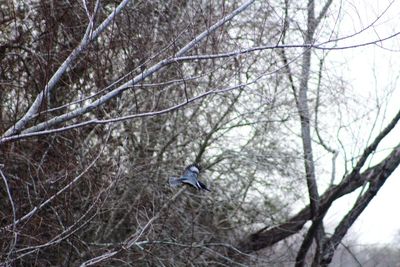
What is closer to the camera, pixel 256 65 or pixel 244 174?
pixel 256 65

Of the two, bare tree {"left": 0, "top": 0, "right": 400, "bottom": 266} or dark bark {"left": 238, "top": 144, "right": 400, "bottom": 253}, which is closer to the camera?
bare tree {"left": 0, "top": 0, "right": 400, "bottom": 266}

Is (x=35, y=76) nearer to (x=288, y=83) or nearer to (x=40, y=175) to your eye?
(x=40, y=175)

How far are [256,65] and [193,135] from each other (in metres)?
1.68

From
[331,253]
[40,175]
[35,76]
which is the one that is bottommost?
[331,253]

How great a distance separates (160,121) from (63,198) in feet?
8.30

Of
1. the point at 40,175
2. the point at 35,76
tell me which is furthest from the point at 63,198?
the point at 35,76

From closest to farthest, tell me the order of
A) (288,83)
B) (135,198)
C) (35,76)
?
1. (35,76)
2. (135,198)
3. (288,83)

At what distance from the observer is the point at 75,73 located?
10.1 m

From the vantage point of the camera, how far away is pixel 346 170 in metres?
11.6

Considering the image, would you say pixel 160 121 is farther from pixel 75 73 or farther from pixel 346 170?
pixel 346 170

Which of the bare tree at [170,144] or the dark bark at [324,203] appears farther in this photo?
the dark bark at [324,203]

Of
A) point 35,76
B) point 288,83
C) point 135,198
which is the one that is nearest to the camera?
point 35,76

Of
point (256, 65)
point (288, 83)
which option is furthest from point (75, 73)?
point (288, 83)

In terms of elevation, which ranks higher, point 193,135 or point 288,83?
point 288,83
